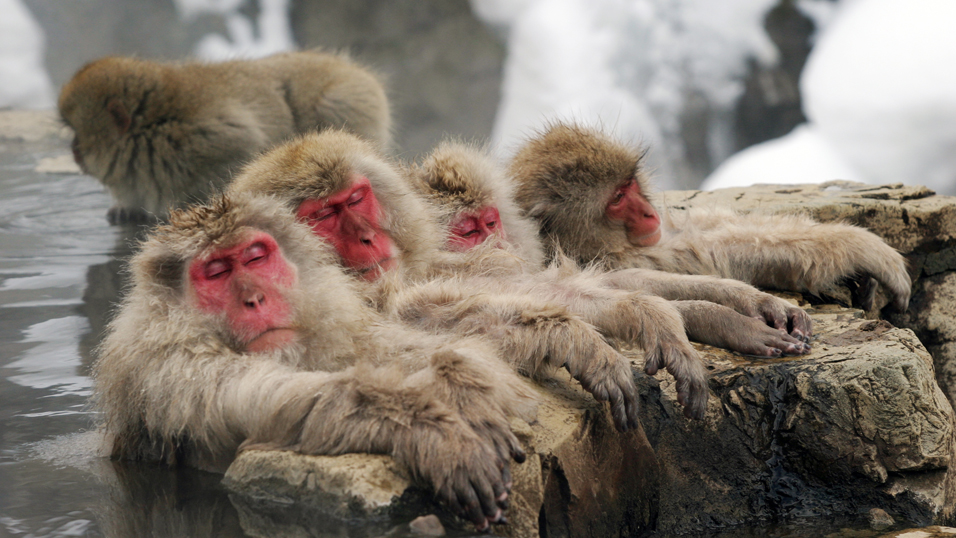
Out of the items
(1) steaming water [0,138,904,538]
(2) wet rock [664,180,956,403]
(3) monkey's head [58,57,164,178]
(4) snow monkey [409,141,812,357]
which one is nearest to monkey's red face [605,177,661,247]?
(4) snow monkey [409,141,812,357]

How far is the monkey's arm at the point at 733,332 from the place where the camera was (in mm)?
2727

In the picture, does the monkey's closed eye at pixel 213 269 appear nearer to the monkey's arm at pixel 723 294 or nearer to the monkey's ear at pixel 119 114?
the monkey's arm at pixel 723 294

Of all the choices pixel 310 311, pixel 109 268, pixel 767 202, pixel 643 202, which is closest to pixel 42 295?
pixel 109 268

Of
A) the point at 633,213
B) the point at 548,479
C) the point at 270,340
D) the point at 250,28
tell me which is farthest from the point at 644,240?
the point at 250,28

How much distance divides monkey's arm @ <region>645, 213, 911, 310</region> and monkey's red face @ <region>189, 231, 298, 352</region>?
1.82 meters

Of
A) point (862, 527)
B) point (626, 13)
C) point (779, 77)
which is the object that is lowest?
point (862, 527)

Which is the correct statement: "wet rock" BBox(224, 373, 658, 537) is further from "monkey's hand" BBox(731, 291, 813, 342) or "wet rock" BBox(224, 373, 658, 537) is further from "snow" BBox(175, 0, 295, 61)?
"snow" BBox(175, 0, 295, 61)

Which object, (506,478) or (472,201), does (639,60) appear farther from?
(506,478)

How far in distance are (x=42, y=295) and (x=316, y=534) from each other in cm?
335

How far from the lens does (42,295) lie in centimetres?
→ 467

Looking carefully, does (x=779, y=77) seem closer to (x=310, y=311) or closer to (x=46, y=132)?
(x=46, y=132)

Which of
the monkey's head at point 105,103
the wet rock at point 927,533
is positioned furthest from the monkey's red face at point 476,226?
the monkey's head at point 105,103

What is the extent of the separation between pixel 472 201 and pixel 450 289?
76cm

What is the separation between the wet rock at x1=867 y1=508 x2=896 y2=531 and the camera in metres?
2.44
